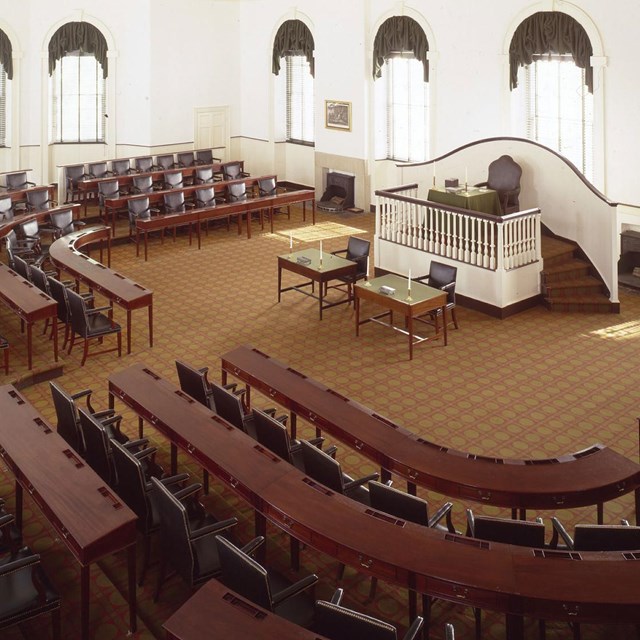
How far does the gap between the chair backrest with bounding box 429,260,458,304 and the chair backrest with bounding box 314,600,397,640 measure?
627 centimetres

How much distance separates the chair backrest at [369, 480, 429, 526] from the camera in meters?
4.88

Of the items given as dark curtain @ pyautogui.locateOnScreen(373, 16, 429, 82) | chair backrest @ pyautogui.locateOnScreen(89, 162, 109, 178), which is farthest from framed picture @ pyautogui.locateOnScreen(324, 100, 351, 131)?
chair backrest @ pyautogui.locateOnScreen(89, 162, 109, 178)

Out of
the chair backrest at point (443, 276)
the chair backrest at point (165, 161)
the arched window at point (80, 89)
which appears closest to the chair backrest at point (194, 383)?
the chair backrest at point (443, 276)

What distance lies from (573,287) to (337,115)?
739cm

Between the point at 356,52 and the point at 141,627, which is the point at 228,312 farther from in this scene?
the point at 356,52

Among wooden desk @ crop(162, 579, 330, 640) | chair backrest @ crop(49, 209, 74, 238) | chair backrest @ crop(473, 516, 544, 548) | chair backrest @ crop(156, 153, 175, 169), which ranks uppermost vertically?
chair backrest @ crop(156, 153, 175, 169)

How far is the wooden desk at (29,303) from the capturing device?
8.53 m

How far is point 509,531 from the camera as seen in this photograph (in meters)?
4.73

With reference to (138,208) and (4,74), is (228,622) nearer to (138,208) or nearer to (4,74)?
(138,208)

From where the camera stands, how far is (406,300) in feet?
30.6

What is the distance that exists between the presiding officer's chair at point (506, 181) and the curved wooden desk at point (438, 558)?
7536mm

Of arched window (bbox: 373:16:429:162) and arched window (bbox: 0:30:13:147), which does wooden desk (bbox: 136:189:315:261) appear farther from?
arched window (bbox: 0:30:13:147)

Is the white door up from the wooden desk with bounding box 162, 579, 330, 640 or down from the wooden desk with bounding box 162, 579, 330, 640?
up

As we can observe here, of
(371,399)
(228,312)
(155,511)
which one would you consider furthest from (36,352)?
(155,511)
